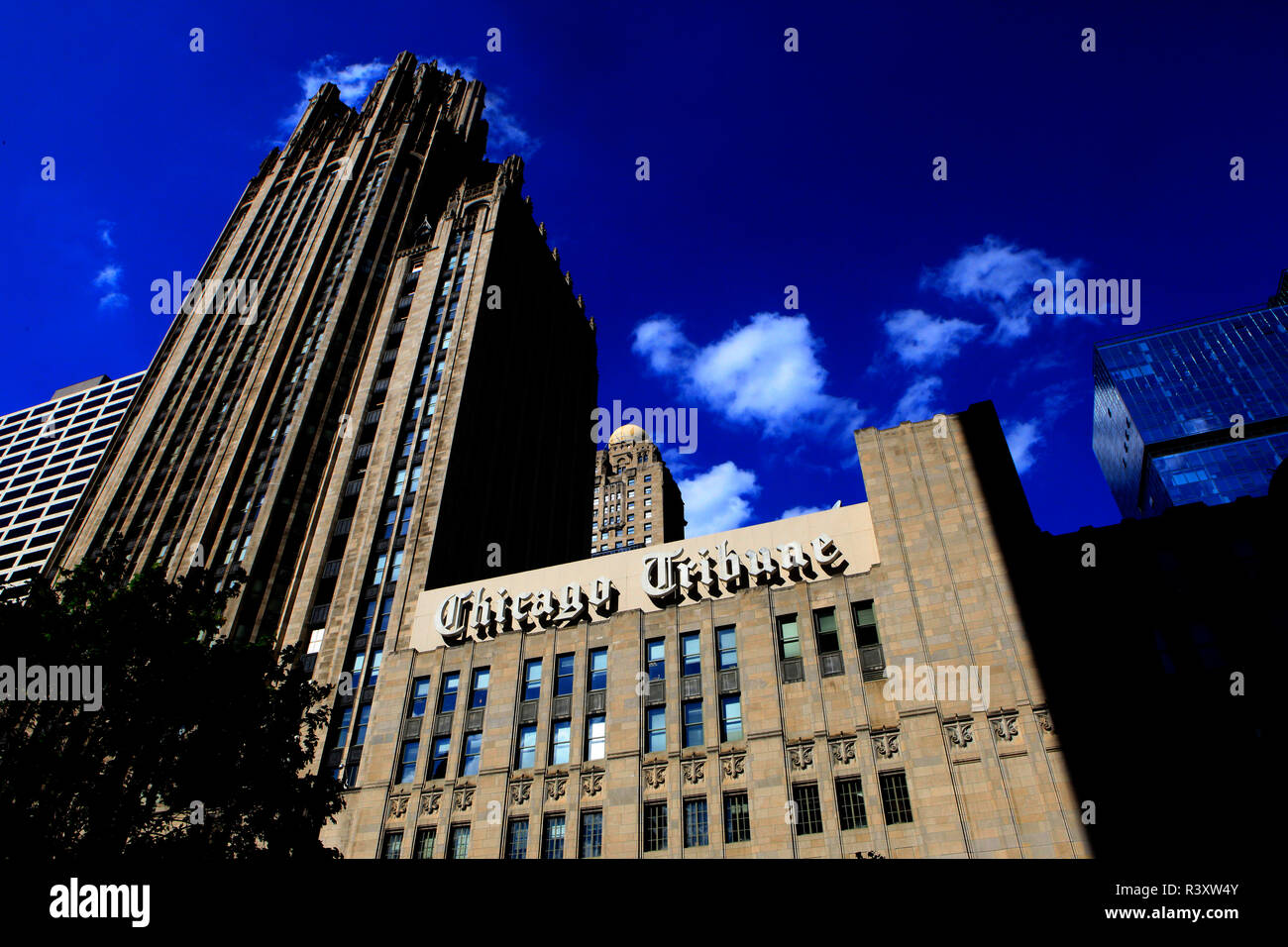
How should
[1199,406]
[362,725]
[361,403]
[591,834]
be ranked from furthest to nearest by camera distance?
[1199,406]
[361,403]
[362,725]
[591,834]

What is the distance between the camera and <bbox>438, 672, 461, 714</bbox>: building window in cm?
4262

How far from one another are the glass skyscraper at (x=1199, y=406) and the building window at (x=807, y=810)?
124m

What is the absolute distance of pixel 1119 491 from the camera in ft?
545

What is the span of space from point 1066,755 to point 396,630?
38.6m

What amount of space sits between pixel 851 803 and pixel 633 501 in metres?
102

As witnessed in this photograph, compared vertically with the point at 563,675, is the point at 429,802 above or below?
below

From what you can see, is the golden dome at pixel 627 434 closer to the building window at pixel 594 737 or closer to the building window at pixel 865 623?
the building window at pixel 594 737

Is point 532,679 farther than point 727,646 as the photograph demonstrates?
Yes

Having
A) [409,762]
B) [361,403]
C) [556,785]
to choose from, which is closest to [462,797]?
[409,762]

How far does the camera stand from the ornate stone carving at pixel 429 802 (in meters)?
38.5

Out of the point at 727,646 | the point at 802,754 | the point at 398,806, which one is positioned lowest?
the point at 398,806

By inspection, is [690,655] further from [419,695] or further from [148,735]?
[148,735]

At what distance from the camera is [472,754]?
132 ft

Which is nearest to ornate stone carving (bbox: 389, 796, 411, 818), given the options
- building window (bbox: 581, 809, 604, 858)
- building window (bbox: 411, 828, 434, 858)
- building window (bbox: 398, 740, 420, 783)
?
building window (bbox: 398, 740, 420, 783)
